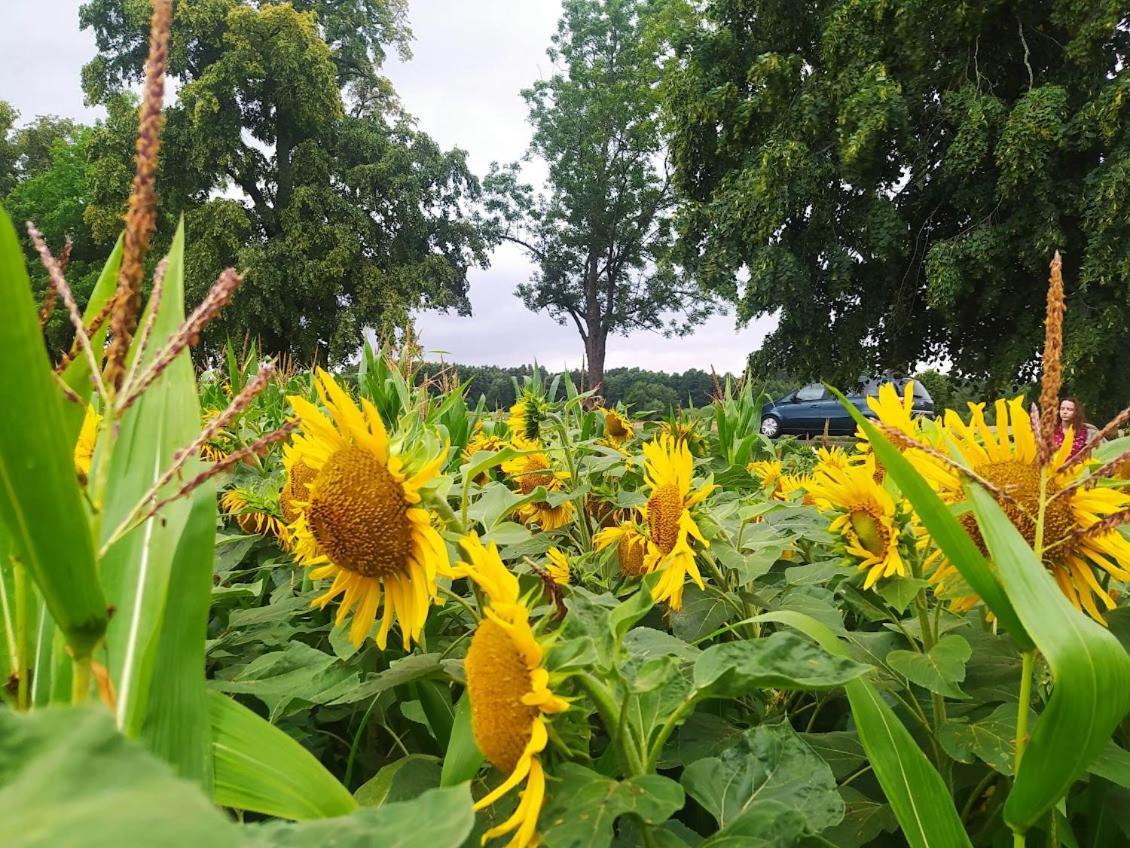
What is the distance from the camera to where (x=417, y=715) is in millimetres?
703

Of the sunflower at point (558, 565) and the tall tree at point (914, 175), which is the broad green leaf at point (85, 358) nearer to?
the sunflower at point (558, 565)

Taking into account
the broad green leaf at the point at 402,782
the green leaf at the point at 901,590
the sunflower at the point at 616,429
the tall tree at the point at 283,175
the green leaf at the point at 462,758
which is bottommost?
the broad green leaf at the point at 402,782

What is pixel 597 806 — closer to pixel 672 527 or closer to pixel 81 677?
pixel 81 677

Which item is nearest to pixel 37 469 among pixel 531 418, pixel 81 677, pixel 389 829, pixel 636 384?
pixel 81 677

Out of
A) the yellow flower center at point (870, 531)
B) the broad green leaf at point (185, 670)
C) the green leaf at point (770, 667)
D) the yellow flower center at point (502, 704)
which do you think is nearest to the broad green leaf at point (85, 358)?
the broad green leaf at point (185, 670)

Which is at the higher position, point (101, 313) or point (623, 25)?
point (623, 25)

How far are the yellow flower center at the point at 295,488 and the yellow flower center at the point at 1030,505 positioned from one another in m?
0.79

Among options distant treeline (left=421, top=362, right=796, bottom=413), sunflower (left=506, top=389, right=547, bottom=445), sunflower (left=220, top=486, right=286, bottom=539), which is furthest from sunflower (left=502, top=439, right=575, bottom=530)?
distant treeline (left=421, top=362, right=796, bottom=413)

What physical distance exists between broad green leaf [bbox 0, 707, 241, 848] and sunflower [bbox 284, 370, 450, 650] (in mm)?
450

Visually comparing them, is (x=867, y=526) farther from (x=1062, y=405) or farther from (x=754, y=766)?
(x=754, y=766)

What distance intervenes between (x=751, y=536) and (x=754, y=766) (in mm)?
486

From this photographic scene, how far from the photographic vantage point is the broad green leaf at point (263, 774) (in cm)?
41

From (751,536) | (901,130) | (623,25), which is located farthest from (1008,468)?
(623,25)

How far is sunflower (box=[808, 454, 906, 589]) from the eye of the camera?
76 centimetres
